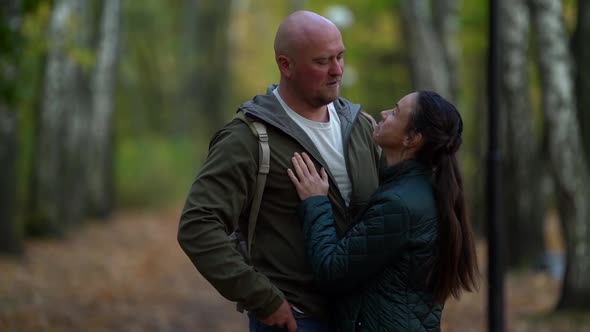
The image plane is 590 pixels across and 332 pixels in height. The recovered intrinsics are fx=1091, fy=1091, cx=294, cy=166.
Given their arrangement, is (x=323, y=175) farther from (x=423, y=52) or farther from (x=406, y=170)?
(x=423, y=52)

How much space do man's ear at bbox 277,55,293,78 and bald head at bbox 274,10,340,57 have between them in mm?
23

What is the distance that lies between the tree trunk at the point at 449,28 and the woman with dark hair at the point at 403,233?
57.2 feet

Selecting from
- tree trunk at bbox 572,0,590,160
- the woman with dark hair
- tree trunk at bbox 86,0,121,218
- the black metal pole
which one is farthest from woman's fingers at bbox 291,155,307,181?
tree trunk at bbox 86,0,121,218

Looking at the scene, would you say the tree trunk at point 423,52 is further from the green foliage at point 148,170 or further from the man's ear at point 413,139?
the green foliage at point 148,170

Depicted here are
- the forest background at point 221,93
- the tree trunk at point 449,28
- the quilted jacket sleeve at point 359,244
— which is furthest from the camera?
the tree trunk at point 449,28

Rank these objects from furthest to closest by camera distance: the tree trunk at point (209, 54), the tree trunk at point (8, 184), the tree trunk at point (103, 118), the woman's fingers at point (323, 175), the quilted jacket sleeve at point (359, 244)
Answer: the tree trunk at point (209, 54) < the tree trunk at point (103, 118) < the tree trunk at point (8, 184) < the woman's fingers at point (323, 175) < the quilted jacket sleeve at point (359, 244)

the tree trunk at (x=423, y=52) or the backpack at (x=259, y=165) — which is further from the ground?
the tree trunk at (x=423, y=52)

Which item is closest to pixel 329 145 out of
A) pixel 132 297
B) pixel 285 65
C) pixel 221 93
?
pixel 285 65

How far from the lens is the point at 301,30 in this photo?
4.20m

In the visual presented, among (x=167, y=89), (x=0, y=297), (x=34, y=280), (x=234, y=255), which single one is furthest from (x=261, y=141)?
(x=167, y=89)

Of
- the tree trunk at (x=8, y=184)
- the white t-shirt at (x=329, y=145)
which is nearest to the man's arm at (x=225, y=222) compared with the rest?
the white t-shirt at (x=329, y=145)

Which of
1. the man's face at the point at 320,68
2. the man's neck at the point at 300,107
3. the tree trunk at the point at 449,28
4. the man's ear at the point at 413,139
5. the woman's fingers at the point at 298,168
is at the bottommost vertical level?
the woman's fingers at the point at 298,168

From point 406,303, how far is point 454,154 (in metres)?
0.61

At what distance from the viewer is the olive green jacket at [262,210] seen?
4059mm
